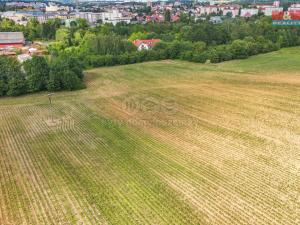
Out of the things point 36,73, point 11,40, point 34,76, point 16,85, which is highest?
point 11,40

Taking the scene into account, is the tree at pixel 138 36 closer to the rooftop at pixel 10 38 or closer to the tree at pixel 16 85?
the rooftop at pixel 10 38

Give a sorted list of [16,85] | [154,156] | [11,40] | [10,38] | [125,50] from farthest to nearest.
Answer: [10,38], [11,40], [125,50], [16,85], [154,156]

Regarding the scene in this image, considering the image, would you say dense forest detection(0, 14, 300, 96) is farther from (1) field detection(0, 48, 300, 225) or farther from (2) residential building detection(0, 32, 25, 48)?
(2) residential building detection(0, 32, 25, 48)

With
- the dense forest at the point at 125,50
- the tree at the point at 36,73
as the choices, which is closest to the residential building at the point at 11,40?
the dense forest at the point at 125,50

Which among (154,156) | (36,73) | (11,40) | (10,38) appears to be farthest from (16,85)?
(10,38)

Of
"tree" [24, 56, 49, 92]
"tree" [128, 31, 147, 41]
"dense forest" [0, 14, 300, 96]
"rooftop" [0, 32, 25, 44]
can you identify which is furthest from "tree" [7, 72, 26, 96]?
"rooftop" [0, 32, 25, 44]

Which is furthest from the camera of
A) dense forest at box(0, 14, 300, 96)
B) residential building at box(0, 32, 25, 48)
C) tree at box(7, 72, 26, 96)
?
residential building at box(0, 32, 25, 48)

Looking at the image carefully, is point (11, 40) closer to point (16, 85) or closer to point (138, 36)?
point (138, 36)
